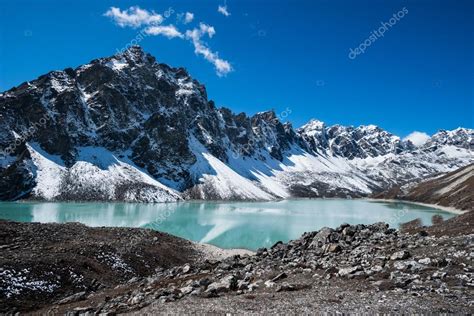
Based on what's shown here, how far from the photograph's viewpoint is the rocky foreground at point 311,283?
706 inches

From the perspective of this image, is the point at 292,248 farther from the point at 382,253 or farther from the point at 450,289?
the point at 450,289

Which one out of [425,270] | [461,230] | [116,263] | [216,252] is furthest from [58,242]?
[461,230]

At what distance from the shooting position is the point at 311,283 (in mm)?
23062

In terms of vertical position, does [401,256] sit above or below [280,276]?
above

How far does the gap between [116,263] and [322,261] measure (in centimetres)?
2266

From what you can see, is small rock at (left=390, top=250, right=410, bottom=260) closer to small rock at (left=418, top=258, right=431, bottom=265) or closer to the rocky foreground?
the rocky foreground

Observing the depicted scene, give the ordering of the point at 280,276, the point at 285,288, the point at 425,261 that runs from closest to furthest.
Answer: the point at 285,288
the point at 425,261
the point at 280,276

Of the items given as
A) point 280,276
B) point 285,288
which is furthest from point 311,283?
point 280,276

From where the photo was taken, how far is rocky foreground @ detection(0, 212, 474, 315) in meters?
17.9

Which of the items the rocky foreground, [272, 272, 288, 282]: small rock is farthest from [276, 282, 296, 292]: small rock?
[272, 272, 288, 282]: small rock

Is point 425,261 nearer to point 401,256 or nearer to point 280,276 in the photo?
point 401,256

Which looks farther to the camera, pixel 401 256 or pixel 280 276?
pixel 280 276

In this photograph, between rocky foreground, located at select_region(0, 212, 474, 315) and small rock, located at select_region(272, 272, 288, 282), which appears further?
small rock, located at select_region(272, 272, 288, 282)

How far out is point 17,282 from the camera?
29812 millimetres
